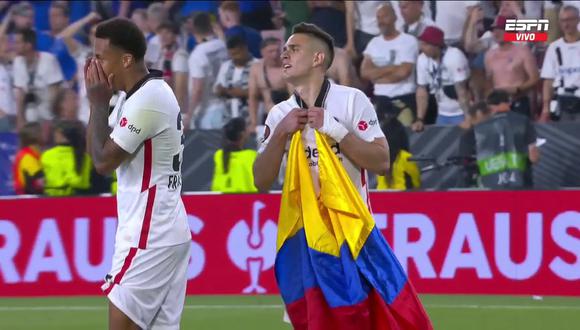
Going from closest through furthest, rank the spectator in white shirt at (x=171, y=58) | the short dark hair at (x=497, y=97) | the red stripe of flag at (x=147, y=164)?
the red stripe of flag at (x=147, y=164) → the short dark hair at (x=497, y=97) → the spectator in white shirt at (x=171, y=58)

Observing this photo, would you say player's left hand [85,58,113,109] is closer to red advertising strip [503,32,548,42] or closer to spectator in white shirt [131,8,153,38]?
red advertising strip [503,32,548,42]

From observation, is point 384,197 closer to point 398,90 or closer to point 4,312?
point 398,90

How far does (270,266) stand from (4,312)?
2623 millimetres

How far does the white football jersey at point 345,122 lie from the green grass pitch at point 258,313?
4.03 m

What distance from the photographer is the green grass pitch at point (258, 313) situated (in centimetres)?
1080

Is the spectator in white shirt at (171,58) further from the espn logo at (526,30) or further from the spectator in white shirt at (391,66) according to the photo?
the espn logo at (526,30)

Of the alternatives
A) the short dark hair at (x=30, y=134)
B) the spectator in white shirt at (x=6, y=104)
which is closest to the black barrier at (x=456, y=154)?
the short dark hair at (x=30, y=134)

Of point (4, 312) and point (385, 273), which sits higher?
point (385, 273)

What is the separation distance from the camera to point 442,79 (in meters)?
14.1

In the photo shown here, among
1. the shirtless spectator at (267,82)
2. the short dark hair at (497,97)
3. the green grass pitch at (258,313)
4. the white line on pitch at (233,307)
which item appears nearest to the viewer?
the green grass pitch at (258,313)

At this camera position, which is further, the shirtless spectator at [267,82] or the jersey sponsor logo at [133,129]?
the shirtless spectator at [267,82]

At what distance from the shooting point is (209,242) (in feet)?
41.9

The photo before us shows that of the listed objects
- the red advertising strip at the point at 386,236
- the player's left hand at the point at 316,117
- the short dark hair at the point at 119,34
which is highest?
the short dark hair at the point at 119,34

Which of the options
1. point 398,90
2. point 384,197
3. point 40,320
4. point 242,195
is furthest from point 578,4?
point 40,320
